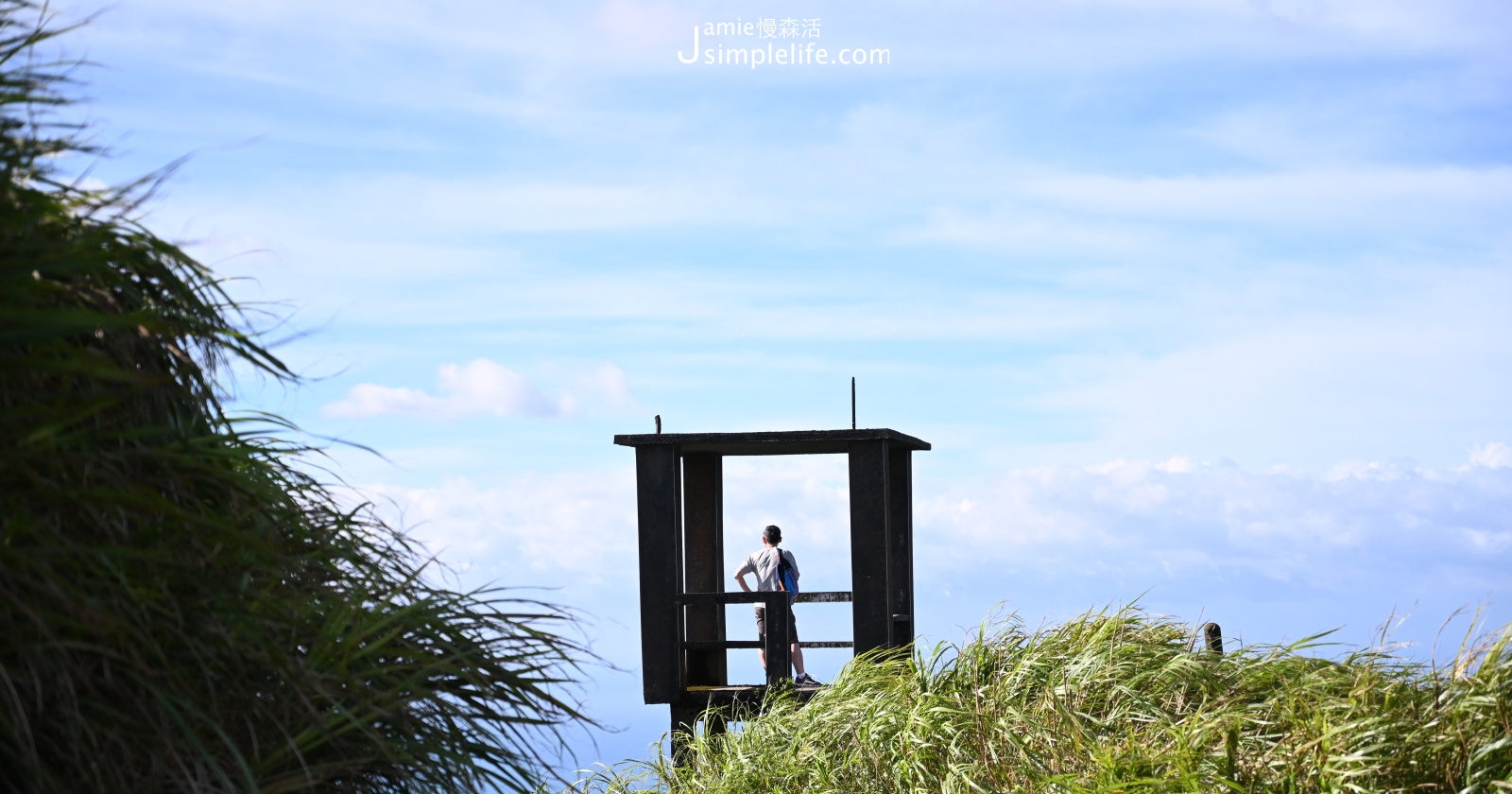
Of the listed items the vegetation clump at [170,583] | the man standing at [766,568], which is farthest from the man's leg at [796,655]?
the vegetation clump at [170,583]

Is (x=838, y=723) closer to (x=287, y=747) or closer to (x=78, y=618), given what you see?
(x=287, y=747)

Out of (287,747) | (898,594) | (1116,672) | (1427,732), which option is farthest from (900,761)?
(287,747)

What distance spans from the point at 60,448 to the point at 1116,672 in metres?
5.56

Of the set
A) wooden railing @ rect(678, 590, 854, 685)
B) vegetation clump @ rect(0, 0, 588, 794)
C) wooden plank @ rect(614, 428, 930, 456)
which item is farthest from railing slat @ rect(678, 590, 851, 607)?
vegetation clump @ rect(0, 0, 588, 794)

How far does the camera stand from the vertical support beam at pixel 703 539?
35.2 ft

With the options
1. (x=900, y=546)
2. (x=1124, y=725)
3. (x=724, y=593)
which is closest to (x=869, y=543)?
(x=900, y=546)

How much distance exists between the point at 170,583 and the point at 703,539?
785cm

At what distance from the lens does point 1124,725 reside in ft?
21.4

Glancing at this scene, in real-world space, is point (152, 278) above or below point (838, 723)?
above

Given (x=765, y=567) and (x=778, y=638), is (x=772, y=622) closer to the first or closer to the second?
(x=778, y=638)

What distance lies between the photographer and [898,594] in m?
10.1

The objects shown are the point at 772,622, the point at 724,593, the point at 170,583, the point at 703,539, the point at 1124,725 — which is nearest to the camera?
the point at 170,583

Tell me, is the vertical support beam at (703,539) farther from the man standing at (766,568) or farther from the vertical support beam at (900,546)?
the vertical support beam at (900,546)

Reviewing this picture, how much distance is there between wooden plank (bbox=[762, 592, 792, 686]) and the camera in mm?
9547
